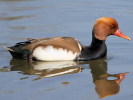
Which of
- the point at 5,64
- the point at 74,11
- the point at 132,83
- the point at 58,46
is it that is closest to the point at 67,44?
the point at 58,46

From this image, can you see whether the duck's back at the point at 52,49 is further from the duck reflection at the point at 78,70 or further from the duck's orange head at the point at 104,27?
the duck's orange head at the point at 104,27

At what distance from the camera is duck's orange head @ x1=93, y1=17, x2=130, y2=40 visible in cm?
826

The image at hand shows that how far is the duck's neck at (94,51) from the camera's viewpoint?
26.8 feet

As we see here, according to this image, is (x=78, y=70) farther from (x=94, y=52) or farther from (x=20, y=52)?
(x=20, y=52)

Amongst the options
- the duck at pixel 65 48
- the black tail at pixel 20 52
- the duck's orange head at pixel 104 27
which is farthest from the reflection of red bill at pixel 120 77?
the black tail at pixel 20 52

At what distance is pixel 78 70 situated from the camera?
7.62 meters

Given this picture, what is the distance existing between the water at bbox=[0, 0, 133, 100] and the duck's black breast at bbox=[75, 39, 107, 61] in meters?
0.12

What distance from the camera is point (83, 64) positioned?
316 inches

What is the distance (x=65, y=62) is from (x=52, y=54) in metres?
0.32

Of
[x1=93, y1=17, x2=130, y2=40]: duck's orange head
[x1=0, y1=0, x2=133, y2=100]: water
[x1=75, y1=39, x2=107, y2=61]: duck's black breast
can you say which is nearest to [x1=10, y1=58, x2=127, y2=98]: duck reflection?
[x1=0, y1=0, x2=133, y2=100]: water

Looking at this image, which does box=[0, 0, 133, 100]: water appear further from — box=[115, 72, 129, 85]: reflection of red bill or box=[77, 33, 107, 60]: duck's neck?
box=[77, 33, 107, 60]: duck's neck

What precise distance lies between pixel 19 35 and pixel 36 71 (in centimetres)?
269

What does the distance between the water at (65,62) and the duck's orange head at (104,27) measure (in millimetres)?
549

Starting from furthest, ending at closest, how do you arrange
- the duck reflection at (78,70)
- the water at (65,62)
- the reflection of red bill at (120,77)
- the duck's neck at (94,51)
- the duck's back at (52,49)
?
the duck's neck at (94,51) → the duck's back at (52,49) → the reflection of red bill at (120,77) → the duck reflection at (78,70) → the water at (65,62)
